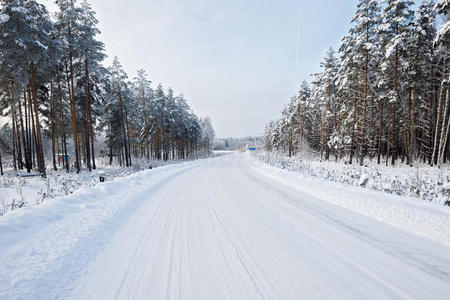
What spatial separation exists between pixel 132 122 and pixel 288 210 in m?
28.2

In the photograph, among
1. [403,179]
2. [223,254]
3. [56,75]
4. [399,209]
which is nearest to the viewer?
[223,254]

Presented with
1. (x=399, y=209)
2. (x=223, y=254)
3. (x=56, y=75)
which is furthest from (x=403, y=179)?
(x=56, y=75)

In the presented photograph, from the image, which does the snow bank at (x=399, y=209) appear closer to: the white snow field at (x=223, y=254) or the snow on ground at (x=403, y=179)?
the white snow field at (x=223, y=254)

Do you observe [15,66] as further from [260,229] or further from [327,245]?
[327,245]

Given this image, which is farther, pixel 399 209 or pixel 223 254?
pixel 399 209

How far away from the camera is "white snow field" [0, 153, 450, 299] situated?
8.12 feet

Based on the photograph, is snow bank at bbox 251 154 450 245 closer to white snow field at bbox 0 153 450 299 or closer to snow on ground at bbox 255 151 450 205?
white snow field at bbox 0 153 450 299

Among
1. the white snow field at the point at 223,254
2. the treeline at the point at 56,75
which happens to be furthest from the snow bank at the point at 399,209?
the treeline at the point at 56,75

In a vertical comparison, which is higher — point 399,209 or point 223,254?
point 399,209

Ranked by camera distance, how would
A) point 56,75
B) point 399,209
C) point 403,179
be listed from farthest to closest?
point 56,75 → point 403,179 → point 399,209

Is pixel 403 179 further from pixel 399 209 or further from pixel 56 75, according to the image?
pixel 56 75

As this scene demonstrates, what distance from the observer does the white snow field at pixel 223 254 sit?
247 cm

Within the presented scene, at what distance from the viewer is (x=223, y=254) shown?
336cm

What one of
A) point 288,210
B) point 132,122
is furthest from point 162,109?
point 288,210
